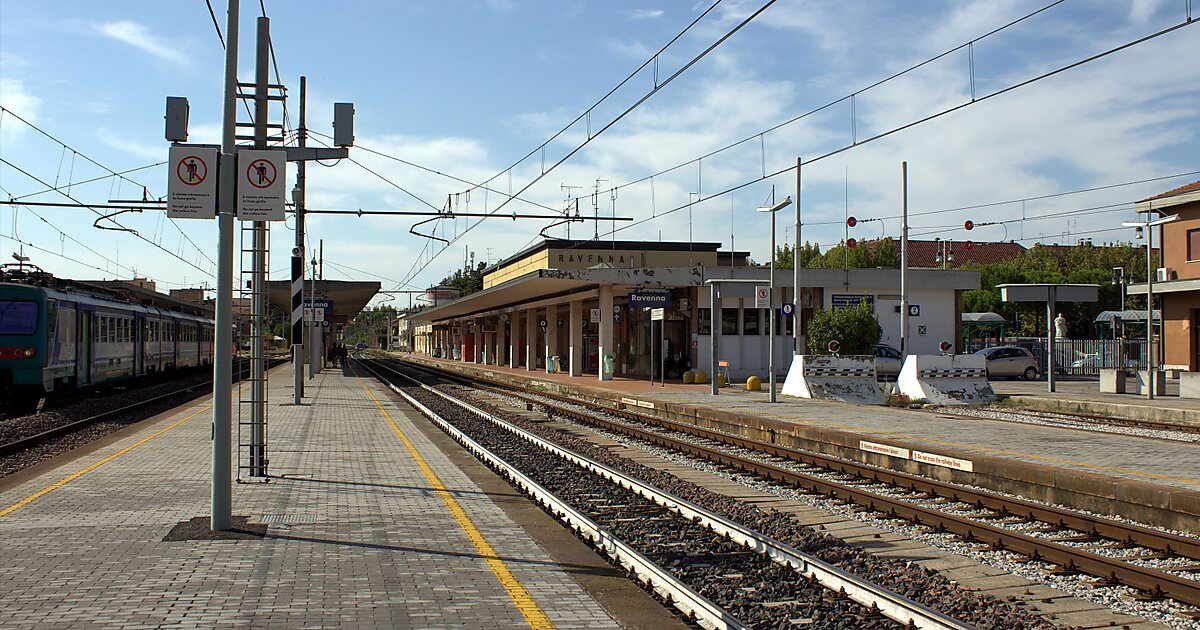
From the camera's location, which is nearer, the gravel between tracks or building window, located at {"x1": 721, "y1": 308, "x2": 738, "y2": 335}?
the gravel between tracks

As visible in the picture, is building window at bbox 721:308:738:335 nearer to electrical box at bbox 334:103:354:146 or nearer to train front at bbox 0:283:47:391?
electrical box at bbox 334:103:354:146

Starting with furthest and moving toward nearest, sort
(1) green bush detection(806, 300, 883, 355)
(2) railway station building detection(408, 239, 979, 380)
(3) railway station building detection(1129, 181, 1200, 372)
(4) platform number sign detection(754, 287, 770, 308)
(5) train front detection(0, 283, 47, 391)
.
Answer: (2) railway station building detection(408, 239, 979, 380) < (3) railway station building detection(1129, 181, 1200, 372) < (1) green bush detection(806, 300, 883, 355) < (4) platform number sign detection(754, 287, 770, 308) < (5) train front detection(0, 283, 47, 391)

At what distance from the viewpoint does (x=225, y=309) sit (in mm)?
7836

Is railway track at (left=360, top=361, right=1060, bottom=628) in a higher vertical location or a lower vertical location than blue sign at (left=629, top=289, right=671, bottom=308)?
lower

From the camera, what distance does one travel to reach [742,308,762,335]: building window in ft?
127

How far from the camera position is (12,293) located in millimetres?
22906

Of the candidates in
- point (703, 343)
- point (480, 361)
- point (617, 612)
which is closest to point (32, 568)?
point (617, 612)

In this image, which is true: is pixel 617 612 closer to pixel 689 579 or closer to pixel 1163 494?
pixel 689 579

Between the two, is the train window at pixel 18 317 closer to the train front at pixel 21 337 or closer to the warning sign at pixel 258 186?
the train front at pixel 21 337

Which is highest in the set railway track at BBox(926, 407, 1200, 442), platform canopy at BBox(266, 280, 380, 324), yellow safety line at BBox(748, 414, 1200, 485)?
platform canopy at BBox(266, 280, 380, 324)

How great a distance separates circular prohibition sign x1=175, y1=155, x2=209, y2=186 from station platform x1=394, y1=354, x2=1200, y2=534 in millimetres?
9411

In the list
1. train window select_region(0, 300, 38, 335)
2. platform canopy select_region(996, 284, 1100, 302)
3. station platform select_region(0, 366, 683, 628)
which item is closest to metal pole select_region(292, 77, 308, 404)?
train window select_region(0, 300, 38, 335)

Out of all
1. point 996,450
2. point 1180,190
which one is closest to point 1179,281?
point 1180,190

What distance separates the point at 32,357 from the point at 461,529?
18959mm
